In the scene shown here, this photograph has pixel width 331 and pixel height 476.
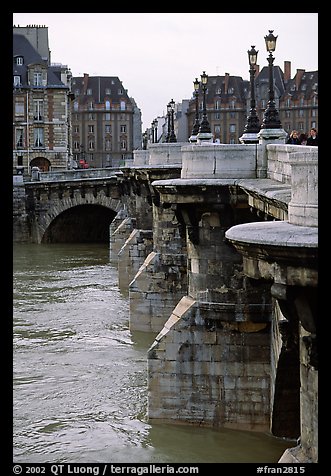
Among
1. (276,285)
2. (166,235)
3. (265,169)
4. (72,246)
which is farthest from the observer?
(72,246)

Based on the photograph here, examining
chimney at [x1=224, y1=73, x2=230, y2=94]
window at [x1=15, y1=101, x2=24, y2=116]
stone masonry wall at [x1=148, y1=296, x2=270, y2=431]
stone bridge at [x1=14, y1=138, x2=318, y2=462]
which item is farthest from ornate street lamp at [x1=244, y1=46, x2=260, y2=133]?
chimney at [x1=224, y1=73, x2=230, y2=94]

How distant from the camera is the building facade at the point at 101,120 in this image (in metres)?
131

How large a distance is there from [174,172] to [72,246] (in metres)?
32.6

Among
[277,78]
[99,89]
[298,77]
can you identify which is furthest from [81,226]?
[99,89]

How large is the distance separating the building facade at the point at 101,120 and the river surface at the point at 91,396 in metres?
90.1

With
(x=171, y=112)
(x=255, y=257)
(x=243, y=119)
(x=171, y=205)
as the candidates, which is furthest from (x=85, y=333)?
(x=243, y=119)

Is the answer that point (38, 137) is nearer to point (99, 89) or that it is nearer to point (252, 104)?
point (99, 89)

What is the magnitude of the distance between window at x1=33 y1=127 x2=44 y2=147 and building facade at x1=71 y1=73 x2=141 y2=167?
43.1 metres

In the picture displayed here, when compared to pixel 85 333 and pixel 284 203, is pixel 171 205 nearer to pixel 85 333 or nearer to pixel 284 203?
pixel 284 203

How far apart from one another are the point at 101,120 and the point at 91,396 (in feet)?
363

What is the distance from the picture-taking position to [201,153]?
20656mm

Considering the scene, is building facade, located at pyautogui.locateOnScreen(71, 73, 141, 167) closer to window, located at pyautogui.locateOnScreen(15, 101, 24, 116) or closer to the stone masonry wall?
window, located at pyautogui.locateOnScreen(15, 101, 24, 116)

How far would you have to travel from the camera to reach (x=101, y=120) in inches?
5182

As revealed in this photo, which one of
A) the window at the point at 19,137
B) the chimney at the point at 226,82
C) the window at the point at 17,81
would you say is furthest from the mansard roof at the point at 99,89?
the window at the point at 19,137
